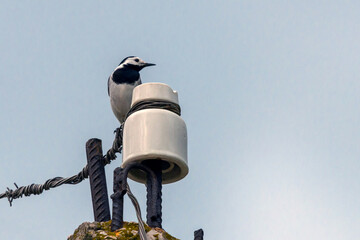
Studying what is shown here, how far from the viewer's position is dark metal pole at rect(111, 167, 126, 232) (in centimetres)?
541

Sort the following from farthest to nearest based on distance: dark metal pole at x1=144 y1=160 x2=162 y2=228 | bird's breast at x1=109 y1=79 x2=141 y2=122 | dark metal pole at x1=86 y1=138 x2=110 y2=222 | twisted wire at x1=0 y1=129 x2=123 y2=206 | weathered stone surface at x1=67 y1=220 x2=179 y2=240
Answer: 1. bird's breast at x1=109 y1=79 x2=141 y2=122
2. twisted wire at x1=0 y1=129 x2=123 y2=206
3. dark metal pole at x1=86 y1=138 x2=110 y2=222
4. dark metal pole at x1=144 y1=160 x2=162 y2=228
5. weathered stone surface at x1=67 y1=220 x2=179 y2=240

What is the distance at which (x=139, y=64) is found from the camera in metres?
14.5

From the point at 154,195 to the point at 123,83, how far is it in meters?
8.37

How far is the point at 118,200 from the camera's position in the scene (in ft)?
18.2

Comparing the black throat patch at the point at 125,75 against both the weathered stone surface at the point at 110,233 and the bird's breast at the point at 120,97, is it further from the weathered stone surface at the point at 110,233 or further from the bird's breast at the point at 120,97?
the weathered stone surface at the point at 110,233

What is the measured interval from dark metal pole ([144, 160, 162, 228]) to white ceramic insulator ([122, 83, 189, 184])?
0.24ft

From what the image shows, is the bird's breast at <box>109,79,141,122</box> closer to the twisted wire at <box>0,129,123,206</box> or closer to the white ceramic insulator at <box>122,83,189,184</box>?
the twisted wire at <box>0,129,123,206</box>

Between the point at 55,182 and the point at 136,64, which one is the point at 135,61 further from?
the point at 55,182

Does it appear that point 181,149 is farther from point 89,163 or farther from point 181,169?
point 89,163

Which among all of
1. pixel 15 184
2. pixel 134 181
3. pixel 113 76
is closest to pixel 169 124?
pixel 134 181

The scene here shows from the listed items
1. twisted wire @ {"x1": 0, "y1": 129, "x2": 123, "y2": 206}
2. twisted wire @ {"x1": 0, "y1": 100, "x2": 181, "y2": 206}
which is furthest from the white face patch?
twisted wire @ {"x1": 0, "y1": 129, "x2": 123, "y2": 206}

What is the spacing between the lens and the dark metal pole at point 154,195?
5.72 metres

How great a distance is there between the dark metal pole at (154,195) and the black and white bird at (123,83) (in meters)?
7.81

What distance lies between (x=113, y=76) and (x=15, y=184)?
5.67 metres
